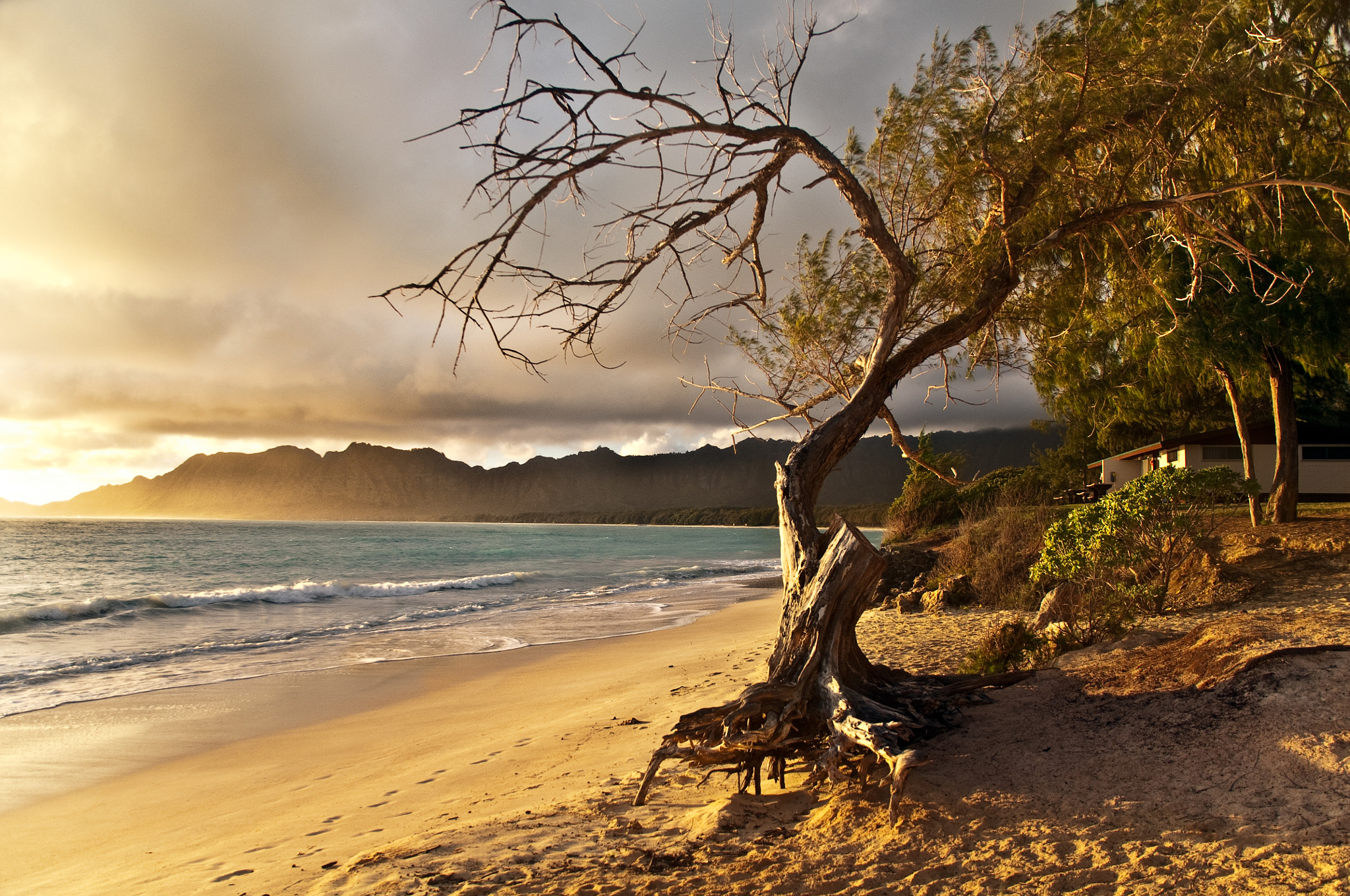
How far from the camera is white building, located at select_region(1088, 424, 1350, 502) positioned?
29109mm

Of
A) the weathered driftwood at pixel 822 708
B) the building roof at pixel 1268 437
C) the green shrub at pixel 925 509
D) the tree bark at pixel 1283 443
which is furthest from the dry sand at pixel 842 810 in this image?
the building roof at pixel 1268 437

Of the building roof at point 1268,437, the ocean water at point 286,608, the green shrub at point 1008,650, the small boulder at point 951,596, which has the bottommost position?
the ocean water at point 286,608

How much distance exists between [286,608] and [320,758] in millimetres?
16066

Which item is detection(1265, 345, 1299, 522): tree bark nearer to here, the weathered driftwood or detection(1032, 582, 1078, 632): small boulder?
detection(1032, 582, 1078, 632): small boulder

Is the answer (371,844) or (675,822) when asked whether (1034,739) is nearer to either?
(675,822)

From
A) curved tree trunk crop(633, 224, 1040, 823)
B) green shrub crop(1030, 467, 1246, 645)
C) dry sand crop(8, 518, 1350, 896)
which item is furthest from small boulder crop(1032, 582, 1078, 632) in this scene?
curved tree trunk crop(633, 224, 1040, 823)

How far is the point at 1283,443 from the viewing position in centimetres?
1395

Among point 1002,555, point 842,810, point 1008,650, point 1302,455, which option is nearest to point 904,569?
point 1002,555

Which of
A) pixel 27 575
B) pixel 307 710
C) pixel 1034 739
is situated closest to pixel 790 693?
pixel 1034 739

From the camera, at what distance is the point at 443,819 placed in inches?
195

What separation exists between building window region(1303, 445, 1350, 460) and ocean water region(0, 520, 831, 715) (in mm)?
22442

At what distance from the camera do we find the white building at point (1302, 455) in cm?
2911

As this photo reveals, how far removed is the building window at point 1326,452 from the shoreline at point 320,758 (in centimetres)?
3010

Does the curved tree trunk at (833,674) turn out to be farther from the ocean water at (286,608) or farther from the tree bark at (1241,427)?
the tree bark at (1241,427)
